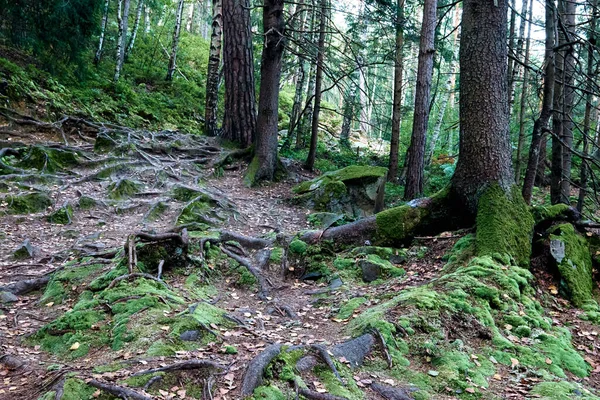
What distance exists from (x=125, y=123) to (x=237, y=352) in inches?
470

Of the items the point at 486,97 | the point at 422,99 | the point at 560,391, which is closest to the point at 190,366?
the point at 560,391

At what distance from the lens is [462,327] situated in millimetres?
4172

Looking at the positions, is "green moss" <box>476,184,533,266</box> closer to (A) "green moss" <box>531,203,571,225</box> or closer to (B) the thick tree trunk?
(A) "green moss" <box>531,203,571,225</box>

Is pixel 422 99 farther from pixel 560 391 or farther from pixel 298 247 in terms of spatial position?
pixel 560 391

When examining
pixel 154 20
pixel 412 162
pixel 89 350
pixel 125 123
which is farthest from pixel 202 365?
pixel 154 20

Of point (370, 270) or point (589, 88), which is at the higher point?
point (589, 88)

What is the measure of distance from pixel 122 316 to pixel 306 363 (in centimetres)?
195

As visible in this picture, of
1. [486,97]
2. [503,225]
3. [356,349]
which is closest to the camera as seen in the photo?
[356,349]

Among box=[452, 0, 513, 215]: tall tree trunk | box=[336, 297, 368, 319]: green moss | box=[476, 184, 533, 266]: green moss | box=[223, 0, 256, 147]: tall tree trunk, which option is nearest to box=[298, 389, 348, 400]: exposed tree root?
box=[336, 297, 368, 319]: green moss

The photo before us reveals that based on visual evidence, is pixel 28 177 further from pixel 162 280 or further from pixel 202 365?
pixel 202 365

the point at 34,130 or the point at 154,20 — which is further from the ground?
the point at 154,20

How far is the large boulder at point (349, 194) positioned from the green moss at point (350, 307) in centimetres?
472

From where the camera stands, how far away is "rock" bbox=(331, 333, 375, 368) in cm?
358

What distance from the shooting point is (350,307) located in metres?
4.73
